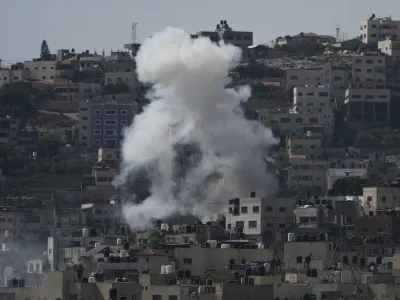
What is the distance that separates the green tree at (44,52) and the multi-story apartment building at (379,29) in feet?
65.6

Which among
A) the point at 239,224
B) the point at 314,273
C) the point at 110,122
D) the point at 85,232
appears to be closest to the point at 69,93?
the point at 110,122

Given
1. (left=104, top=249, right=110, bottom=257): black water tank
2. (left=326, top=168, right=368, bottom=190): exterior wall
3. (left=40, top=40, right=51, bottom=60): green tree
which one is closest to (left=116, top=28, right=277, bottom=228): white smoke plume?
(left=326, top=168, right=368, bottom=190): exterior wall

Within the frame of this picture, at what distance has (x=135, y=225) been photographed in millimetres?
122125

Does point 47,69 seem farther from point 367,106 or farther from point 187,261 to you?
point 187,261

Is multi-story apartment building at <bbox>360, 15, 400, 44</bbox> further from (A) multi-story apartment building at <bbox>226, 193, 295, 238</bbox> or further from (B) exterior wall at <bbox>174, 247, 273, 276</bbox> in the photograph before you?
(B) exterior wall at <bbox>174, 247, 273, 276</bbox>

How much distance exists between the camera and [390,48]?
174 m

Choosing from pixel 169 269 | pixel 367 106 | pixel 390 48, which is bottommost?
pixel 169 269

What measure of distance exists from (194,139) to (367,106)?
3154 cm

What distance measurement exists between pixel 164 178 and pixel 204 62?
25.9ft

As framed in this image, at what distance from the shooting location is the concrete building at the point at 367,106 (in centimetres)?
16062

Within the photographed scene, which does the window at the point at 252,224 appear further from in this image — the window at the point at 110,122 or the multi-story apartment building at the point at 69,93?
the multi-story apartment building at the point at 69,93

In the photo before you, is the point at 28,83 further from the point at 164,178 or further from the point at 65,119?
the point at 164,178

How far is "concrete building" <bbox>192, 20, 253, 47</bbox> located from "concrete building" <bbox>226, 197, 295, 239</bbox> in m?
60.0

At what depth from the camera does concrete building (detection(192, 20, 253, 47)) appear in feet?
583
